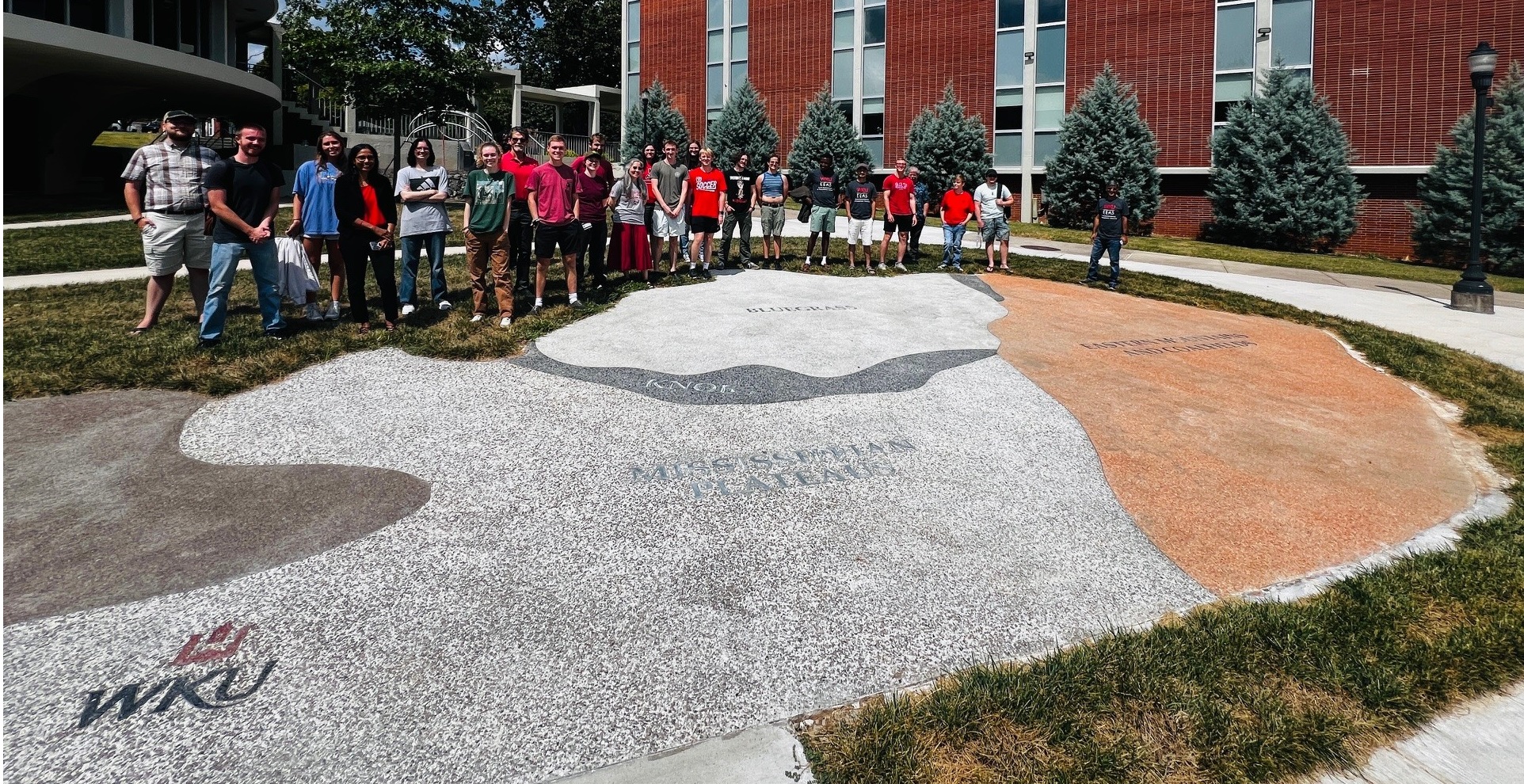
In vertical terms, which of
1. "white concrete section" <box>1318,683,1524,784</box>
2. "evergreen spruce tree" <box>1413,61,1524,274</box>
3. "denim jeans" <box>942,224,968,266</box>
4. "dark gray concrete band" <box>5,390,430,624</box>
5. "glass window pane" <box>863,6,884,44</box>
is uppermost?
"glass window pane" <box>863,6,884,44</box>

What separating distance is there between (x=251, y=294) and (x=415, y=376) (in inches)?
167

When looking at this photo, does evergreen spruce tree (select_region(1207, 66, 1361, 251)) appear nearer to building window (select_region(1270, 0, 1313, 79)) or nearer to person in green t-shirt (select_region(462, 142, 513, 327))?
building window (select_region(1270, 0, 1313, 79))

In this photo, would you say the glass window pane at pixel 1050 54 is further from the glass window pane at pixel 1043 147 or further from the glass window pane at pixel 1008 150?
the glass window pane at pixel 1008 150

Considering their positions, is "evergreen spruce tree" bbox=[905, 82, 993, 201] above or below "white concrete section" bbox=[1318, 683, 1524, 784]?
above

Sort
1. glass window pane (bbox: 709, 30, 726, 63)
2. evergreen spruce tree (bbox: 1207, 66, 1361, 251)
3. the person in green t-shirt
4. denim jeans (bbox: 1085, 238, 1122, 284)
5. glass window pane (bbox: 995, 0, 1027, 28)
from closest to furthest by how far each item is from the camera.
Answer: the person in green t-shirt → denim jeans (bbox: 1085, 238, 1122, 284) → evergreen spruce tree (bbox: 1207, 66, 1361, 251) → glass window pane (bbox: 995, 0, 1027, 28) → glass window pane (bbox: 709, 30, 726, 63)

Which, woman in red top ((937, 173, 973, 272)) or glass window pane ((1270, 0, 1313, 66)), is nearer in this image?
woman in red top ((937, 173, 973, 272))

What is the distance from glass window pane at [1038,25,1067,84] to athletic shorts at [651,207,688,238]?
64.3 ft

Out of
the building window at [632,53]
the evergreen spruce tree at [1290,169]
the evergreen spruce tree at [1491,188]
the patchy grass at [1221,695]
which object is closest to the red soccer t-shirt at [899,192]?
the patchy grass at [1221,695]

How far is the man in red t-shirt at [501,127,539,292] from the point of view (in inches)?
381

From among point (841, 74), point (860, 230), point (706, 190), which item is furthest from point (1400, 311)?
point (841, 74)

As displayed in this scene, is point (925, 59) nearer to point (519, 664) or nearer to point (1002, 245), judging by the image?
point (1002, 245)

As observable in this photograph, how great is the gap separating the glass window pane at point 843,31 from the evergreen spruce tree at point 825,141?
9.02ft

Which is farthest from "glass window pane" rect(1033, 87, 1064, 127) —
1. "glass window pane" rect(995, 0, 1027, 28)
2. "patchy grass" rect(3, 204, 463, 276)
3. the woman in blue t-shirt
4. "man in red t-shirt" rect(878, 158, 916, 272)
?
the woman in blue t-shirt

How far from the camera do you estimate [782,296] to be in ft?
36.2
